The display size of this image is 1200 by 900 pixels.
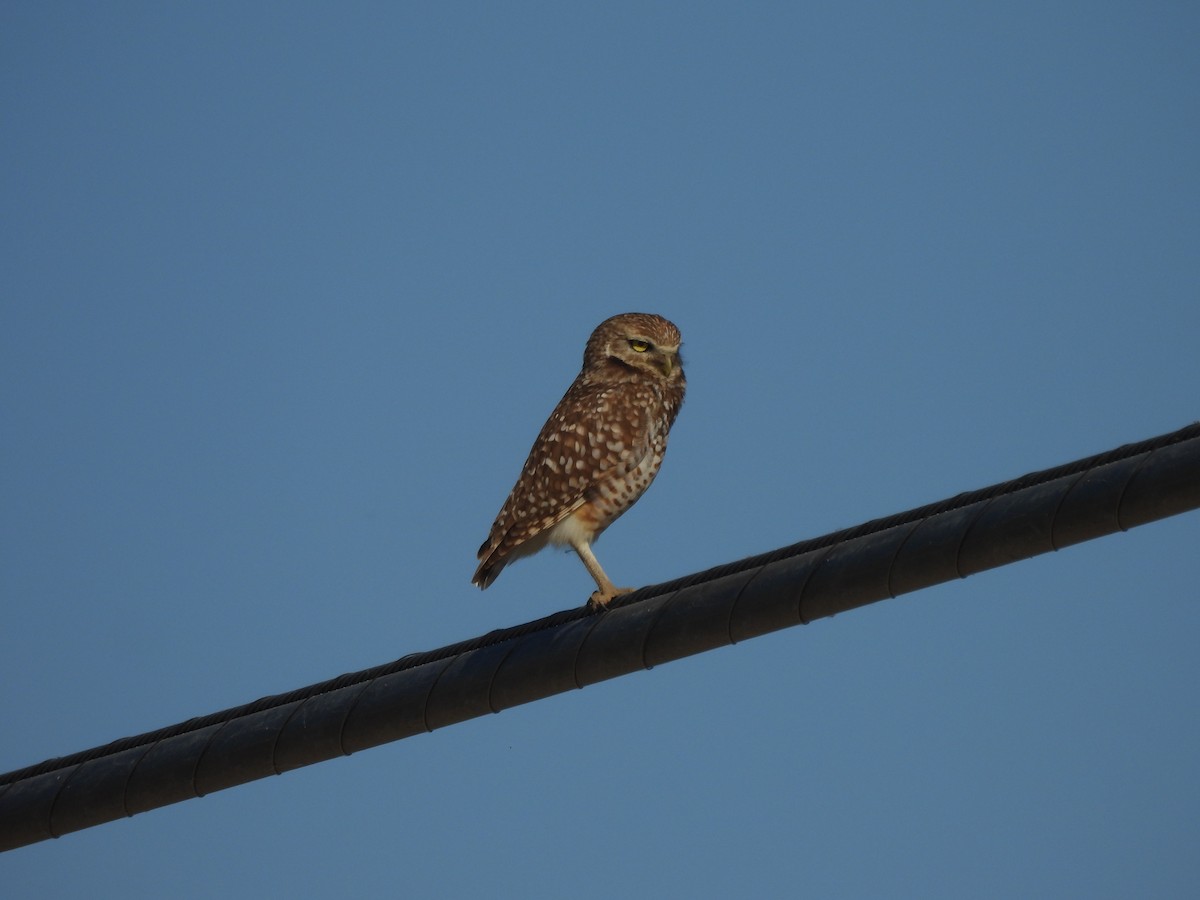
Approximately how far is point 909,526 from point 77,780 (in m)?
4.38

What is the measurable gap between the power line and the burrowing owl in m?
2.15

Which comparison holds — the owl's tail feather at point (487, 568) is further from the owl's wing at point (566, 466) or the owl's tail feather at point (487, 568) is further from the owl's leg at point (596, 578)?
the owl's leg at point (596, 578)

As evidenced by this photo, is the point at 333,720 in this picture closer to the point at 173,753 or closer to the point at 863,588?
the point at 173,753

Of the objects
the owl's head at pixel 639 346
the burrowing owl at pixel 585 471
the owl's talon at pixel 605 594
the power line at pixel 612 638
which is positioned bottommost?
the power line at pixel 612 638

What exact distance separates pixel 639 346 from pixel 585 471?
132cm

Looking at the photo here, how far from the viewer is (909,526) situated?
7797 mm

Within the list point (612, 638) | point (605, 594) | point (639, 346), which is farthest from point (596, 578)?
point (612, 638)

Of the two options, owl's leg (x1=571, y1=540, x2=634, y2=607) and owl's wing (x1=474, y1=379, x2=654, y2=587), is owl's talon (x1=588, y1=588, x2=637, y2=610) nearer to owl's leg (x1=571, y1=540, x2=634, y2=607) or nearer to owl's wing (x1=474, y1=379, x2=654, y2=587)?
owl's leg (x1=571, y1=540, x2=634, y2=607)

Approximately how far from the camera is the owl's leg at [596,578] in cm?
1037

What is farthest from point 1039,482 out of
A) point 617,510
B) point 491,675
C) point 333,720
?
point 617,510

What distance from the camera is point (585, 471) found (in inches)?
446

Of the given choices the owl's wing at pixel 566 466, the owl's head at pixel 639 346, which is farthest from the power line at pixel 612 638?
the owl's head at pixel 639 346

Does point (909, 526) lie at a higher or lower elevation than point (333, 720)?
lower

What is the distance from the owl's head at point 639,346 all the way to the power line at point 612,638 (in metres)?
3.34
